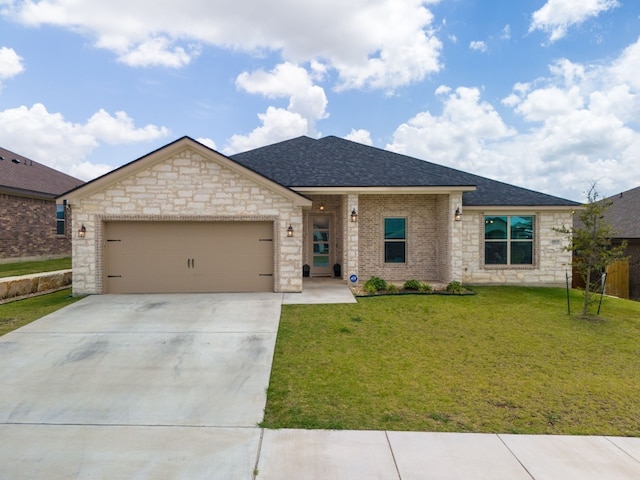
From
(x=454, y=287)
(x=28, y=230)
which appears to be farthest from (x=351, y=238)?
(x=28, y=230)

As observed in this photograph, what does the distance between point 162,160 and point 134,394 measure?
7572mm

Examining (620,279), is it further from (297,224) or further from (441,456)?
(441,456)

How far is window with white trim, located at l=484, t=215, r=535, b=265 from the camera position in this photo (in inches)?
486

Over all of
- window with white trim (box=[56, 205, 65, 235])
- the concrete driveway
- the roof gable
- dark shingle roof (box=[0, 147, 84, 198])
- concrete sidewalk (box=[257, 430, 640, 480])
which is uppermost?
dark shingle roof (box=[0, 147, 84, 198])

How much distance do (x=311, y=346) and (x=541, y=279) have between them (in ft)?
33.2

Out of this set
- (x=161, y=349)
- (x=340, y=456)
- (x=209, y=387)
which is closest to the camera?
(x=340, y=456)

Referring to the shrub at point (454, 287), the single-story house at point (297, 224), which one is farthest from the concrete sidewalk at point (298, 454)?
the shrub at point (454, 287)

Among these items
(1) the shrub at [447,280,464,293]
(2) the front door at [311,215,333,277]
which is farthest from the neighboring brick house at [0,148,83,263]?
(1) the shrub at [447,280,464,293]

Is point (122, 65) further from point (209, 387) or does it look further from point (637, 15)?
point (637, 15)

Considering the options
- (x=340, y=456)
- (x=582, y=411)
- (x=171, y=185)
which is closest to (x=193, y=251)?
(x=171, y=185)

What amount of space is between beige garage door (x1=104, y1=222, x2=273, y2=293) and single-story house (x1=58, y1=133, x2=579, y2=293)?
0.03 m

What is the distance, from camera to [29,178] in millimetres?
18703

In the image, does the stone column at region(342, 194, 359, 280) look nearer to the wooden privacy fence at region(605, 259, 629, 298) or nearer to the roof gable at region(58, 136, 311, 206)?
the roof gable at region(58, 136, 311, 206)

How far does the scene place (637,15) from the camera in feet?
38.3
